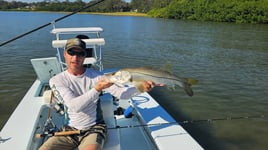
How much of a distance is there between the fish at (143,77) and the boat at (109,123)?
849 millimetres

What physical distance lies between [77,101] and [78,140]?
552 millimetres

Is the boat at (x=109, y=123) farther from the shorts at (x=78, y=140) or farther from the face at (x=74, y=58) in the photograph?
the face at (x=74, y=58)

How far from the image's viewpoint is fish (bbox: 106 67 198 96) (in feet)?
8.78

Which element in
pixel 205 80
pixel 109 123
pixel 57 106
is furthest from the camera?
pixel 205 80

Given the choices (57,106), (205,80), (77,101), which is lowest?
(205,80)

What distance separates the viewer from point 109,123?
3.65 m

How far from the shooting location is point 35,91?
5.11 metres

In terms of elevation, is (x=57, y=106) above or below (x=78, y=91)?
below

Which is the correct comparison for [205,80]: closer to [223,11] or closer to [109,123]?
[109,123]

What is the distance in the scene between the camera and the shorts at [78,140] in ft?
9.75

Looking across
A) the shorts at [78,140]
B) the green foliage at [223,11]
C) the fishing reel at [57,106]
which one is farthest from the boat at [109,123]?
Result: the green foliage at [223,11]

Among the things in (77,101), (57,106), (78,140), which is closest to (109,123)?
(78,140)

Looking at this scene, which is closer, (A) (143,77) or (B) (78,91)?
(A) (143,77)

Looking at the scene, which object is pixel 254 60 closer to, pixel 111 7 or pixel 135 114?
pixel 135 114
